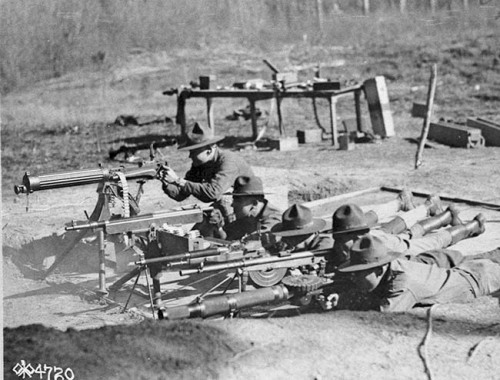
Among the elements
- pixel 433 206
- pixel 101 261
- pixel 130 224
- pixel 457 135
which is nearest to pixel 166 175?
pixel 130 224

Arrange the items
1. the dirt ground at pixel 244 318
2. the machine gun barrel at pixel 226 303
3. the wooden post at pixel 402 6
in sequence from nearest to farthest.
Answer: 1. the dirt ground at pixel 244 318
2. the machine gun barrel at pixel 226 303
3. the wooden post at pixel 402 6

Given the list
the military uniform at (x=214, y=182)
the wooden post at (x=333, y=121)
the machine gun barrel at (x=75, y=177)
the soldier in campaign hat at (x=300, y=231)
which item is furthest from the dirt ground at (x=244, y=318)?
the military uniform at (x=214, y=182)

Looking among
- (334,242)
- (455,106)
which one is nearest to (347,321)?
(334,242)

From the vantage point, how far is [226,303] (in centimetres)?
673

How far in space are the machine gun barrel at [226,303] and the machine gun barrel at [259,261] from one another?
0.44m

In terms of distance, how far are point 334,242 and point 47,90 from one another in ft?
56.8

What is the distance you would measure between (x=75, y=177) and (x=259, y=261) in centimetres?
241

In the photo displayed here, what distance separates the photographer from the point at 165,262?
7574 millimetres

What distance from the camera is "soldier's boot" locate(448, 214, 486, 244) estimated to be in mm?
9521

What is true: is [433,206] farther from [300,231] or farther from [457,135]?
[457,135]

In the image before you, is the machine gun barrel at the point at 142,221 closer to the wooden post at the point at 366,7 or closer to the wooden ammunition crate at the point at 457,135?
the wooden ammunition crate at the point at 457,135

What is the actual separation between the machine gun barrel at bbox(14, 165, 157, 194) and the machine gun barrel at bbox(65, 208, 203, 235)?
1.87ft

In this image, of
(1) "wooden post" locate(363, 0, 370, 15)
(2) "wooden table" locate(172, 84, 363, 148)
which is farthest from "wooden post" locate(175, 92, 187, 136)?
(1) "wooden post" locate(363, 0, 370, 15)

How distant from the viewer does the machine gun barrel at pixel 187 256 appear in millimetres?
7477
